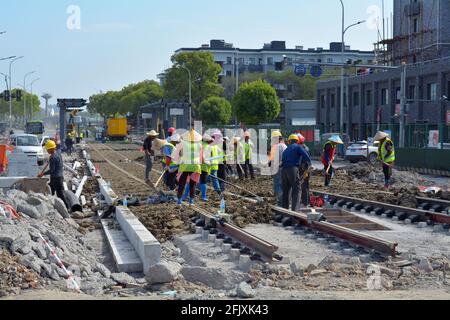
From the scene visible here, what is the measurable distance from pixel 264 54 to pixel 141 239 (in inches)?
4621

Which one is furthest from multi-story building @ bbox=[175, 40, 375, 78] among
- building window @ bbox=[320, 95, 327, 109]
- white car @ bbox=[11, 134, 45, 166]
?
white car @ bbox=[11, 134, 45, 166]

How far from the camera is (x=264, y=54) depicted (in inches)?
5005

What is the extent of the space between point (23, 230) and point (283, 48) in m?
118

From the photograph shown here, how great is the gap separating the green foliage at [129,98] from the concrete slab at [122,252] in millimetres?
95498


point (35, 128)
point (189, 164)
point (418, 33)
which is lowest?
point (35, 128)

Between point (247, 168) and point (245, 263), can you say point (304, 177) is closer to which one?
point (245, 263)

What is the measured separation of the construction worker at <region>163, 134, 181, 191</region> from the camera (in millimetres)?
20100

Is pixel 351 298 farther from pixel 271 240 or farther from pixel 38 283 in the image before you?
pixel 271 240

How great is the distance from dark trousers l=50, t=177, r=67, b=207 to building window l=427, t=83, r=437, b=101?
4242 centimetres

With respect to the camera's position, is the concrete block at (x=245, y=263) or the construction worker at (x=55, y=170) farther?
the construction worker at (x=55, y=170)

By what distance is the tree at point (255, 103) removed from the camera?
8175 centimetres

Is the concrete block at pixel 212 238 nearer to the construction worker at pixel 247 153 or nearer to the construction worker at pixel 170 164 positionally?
the construction worker at pixel 170 164

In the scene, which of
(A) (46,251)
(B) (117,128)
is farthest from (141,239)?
(B) (117,128)

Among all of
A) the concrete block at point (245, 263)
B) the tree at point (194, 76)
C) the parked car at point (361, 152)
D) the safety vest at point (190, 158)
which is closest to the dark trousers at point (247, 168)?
the safety vest at point (190, 158)
